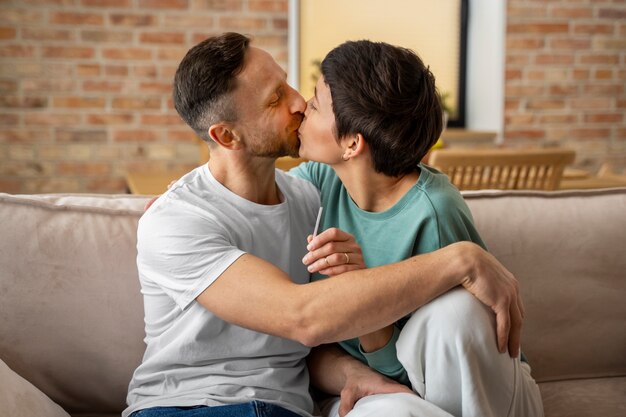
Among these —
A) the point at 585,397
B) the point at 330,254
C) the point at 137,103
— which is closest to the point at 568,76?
the point at 137,103

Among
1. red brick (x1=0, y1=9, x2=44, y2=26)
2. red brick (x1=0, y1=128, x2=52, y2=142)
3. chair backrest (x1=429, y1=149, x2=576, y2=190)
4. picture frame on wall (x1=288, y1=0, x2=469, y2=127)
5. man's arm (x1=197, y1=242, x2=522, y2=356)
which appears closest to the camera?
man's arm (x1=197, y1=242, x2=522, y2=356)

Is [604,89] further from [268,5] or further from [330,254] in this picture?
[330,254]

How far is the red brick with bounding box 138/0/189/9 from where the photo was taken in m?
4.16

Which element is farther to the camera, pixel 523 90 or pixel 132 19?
pixel 523 90

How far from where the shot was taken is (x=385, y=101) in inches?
61.1

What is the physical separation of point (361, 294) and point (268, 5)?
3.19m

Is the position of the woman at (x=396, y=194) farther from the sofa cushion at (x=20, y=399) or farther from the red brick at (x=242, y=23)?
→ the red brick at (x=242, y=23)

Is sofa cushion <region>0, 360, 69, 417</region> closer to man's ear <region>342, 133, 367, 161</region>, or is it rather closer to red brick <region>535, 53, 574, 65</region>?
man's ear <region>342, 133, 367, 161</region>

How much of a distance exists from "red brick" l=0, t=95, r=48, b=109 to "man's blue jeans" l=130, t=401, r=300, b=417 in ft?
9.53

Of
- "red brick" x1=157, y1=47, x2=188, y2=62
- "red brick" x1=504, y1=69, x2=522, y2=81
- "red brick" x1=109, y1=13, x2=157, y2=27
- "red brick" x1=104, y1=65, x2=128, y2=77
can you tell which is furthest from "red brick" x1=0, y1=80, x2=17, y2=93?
"red brick" x1=504, y1=69, x2=522, y2=81

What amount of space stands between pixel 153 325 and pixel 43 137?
9.11 feet

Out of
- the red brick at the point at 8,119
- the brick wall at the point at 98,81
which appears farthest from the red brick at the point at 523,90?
the red brick at the point at 8,119

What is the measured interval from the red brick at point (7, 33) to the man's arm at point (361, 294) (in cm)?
306

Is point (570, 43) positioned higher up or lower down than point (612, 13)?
lower down
